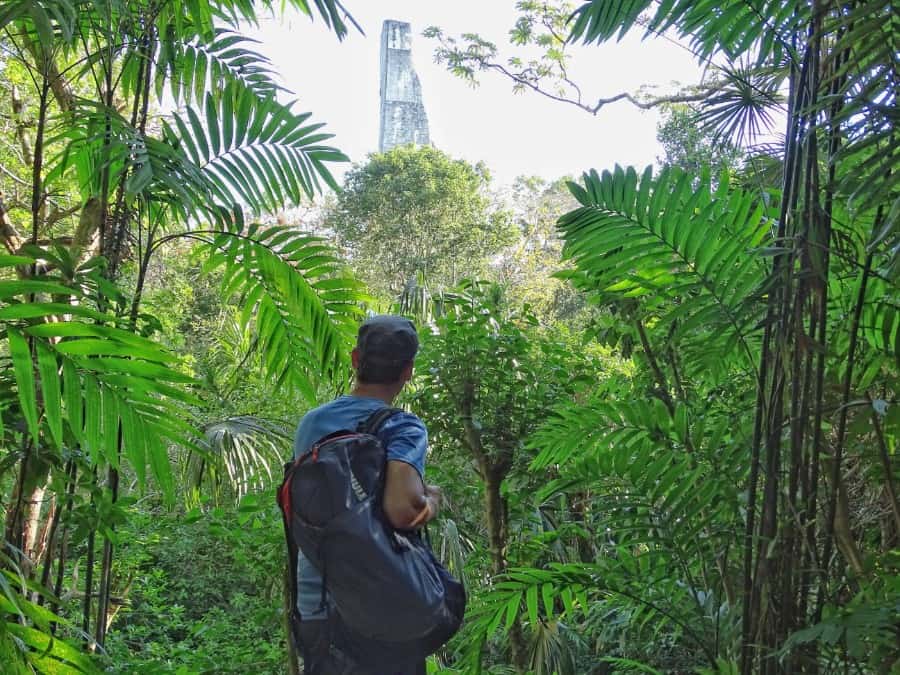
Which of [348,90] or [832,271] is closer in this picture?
[832,271]

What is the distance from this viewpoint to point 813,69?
120 centimetres

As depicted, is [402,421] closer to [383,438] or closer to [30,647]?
[383,438]

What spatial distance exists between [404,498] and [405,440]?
94mm

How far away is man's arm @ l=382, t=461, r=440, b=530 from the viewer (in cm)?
122

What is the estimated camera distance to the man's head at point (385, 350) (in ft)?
4.55

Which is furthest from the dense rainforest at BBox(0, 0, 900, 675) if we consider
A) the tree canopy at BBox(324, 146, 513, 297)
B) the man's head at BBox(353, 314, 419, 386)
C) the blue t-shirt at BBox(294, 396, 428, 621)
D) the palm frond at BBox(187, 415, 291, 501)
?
the tree canopy at BBox(324, 146, 513, 297)

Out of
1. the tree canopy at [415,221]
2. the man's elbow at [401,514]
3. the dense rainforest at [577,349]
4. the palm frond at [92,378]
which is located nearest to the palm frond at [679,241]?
the dense rainforest at [577,349]

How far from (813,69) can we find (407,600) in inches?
38.6

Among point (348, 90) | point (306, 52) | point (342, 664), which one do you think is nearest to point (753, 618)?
→ point (342, 664)

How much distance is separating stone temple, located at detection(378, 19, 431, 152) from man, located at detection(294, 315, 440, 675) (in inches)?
1455

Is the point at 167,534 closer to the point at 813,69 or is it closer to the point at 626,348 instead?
the point at 626,348

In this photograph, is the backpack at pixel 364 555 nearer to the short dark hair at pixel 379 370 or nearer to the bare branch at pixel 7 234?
the short dark hair at pixel 379 370

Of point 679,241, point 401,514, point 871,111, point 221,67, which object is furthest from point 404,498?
point 221,67

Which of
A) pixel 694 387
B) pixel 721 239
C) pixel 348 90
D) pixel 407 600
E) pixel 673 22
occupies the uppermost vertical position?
pixel 348 90
